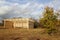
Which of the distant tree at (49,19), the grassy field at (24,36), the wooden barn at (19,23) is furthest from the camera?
the wooden barn at (19,23)

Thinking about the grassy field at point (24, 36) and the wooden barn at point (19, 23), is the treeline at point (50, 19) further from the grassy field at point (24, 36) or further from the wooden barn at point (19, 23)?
the wooden barn at point (19, 23)

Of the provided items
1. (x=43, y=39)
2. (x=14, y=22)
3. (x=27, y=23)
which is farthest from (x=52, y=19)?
(x=14, y=22)

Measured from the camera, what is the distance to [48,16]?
27312mm

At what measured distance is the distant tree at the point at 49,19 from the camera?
87.2ft

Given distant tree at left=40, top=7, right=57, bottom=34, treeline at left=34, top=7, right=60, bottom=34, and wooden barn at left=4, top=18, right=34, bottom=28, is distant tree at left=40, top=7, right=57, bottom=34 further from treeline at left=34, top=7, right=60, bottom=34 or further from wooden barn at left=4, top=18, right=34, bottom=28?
wooden barn at left=4, top=18, right=34, bottom=28

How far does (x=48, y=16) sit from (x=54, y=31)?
2.75 meters

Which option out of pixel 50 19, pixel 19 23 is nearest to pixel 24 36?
pixel 50 19

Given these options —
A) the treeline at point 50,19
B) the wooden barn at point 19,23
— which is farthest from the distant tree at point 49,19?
the wooden barn at point 19,23

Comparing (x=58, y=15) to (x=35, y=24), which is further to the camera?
(x=35, y=24)

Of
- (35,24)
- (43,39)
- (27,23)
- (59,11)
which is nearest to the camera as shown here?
(43,39)

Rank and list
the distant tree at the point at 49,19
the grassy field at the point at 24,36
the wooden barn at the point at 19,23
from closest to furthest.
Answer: the grassy field at the point at 24,36 < the distant tree at the point at 49,19 < the wooden barn at the point at 19,23

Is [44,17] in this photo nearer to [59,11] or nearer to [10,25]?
[59,11]

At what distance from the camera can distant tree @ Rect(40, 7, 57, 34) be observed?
87.2ft

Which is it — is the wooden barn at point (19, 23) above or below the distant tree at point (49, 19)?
below
